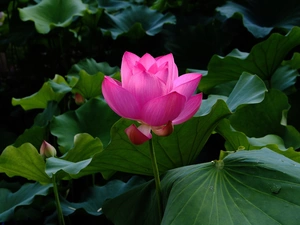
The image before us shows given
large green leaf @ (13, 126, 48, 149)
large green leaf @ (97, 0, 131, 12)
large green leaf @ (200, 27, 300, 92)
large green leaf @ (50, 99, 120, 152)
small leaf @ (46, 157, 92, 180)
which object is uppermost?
small leaf @ (46, 157, 92, 180)

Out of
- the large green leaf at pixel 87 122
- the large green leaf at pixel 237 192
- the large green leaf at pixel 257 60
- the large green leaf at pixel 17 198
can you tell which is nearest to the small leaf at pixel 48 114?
the large green leaf at pixel 87 122

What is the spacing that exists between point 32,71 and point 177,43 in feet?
3.33

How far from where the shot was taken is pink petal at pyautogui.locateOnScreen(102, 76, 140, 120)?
0.55 meters

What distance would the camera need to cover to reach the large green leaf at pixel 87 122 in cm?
118

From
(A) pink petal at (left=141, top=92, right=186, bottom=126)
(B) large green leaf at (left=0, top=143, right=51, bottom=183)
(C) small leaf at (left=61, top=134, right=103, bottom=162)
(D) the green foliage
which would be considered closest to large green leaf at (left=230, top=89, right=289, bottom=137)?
(D) the green foliage

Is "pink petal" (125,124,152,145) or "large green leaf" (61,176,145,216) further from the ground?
"pink petal" (125,124,152,145)

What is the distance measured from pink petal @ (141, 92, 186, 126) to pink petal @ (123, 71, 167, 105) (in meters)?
0.01

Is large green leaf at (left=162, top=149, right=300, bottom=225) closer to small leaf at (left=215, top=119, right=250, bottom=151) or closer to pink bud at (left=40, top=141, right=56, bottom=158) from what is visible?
small leaf at (left=215, top=119, right=250, bottom=151)

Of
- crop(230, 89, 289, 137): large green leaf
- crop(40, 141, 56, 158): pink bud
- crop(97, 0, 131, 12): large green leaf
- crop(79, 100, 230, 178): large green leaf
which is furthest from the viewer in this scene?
crop(97, 0, 131, 12): large green leaf

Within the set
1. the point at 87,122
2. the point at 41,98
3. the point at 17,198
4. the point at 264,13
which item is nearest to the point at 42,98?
the point at 41,98

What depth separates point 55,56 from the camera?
2.38 metres

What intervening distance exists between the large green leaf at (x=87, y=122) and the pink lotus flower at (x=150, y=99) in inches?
23.4

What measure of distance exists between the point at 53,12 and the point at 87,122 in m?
0.95

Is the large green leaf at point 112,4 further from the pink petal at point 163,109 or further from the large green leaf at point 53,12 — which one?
the pink petal at point 163,109
